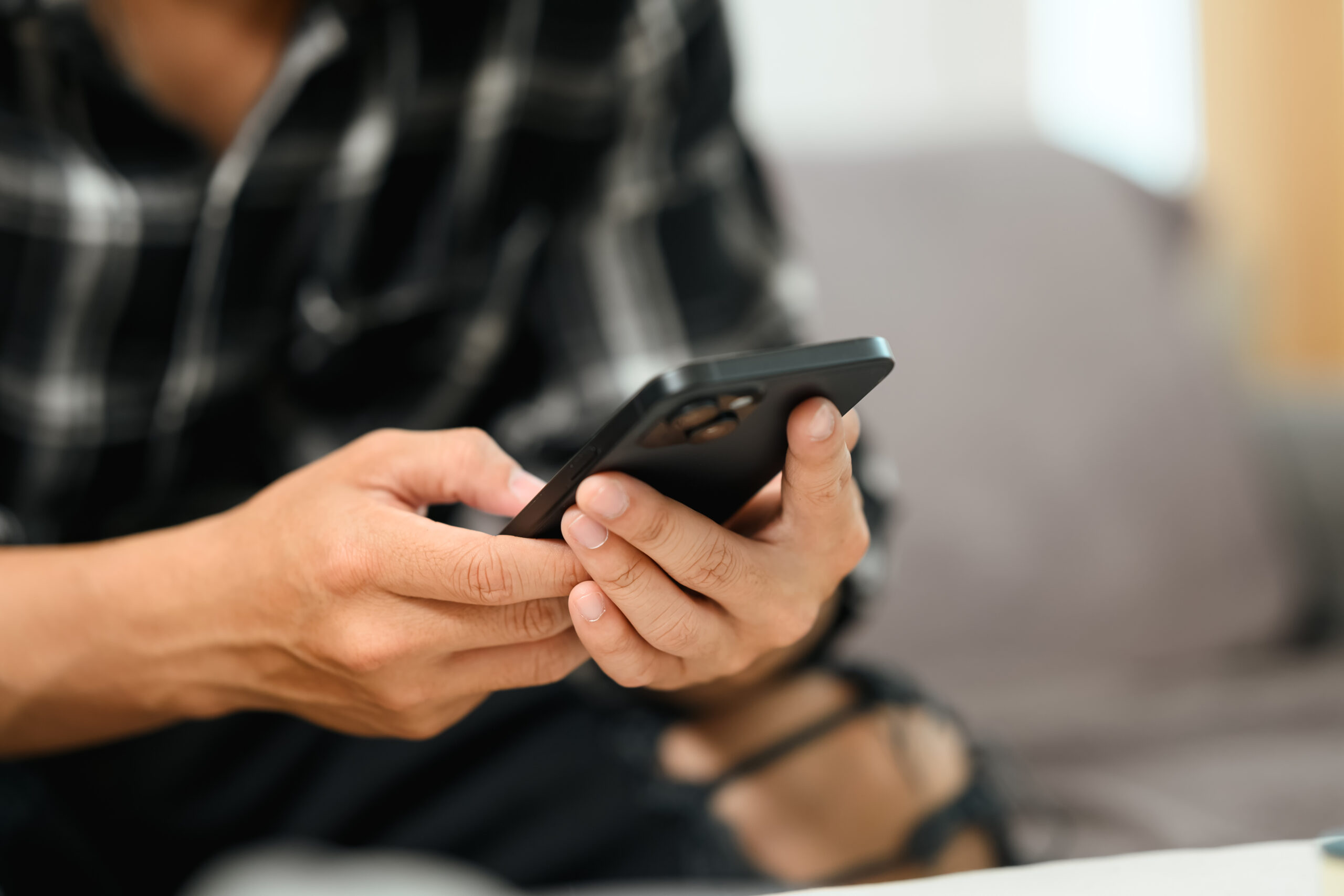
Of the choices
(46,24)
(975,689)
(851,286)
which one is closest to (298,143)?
(46,24)

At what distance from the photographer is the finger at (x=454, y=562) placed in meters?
0.33

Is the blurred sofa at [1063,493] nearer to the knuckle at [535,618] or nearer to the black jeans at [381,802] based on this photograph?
the black jeans at [381,802]

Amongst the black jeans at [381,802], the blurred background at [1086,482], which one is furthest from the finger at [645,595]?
the blurred background at [1086,482]

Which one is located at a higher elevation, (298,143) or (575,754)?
(298,143)

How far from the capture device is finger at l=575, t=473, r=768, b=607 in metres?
0.30

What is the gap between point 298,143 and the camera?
575 mm

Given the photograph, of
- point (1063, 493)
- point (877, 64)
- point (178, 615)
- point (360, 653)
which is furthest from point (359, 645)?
Answer: point (877, 64)

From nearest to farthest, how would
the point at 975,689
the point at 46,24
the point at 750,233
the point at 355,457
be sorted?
1. the point at 355,457
2. the point at 46,24
3. the point at 750,233
4. the point at 975,689

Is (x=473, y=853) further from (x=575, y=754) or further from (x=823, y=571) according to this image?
(x=823, y=571)

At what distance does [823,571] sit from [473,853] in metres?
0.30

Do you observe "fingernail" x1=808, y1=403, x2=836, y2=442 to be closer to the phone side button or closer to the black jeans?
the phone side button

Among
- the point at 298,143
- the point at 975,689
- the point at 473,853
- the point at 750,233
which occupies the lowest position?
the point at 975,689

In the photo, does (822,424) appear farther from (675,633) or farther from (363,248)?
(363,248)

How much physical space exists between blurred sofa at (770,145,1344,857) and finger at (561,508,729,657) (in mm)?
487
